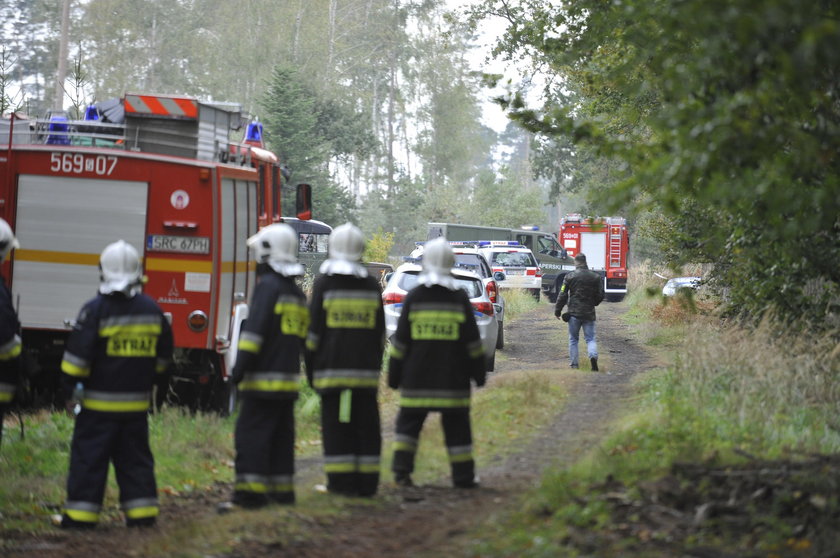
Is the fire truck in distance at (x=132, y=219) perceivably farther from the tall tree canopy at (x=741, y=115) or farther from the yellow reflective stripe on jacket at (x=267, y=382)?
the yellow reflective stripe on jacket at (x=267, y=382)

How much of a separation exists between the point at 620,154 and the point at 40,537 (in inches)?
172

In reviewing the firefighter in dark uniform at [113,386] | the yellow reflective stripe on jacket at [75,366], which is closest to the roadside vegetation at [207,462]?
the firefighter in dark uniform at [113,386]

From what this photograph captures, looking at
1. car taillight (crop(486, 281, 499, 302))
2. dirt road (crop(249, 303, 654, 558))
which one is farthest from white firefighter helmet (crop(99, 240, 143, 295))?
car taillight (crop(486, 281, 499, 302))

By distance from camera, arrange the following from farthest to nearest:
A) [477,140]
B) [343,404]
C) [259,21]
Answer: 1. [477,140]
2. [259,21]
3. [343,404]

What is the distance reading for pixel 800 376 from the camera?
35.8ft

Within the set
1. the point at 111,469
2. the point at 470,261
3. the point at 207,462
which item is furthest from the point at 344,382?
the point at 470,261

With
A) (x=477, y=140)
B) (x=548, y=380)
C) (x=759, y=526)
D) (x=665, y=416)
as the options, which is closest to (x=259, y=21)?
(x=477, y=140)

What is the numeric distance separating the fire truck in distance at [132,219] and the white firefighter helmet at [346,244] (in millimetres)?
3377

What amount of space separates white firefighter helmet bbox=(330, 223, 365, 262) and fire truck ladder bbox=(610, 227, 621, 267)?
33470mm

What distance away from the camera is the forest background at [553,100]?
5371mm

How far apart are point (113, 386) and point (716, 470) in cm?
400

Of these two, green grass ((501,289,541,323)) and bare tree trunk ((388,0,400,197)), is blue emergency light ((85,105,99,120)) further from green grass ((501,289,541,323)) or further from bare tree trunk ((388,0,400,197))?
bare tree trunk ((388,0,400,197))

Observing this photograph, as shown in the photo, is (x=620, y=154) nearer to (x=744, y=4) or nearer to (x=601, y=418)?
(x=744, y=4)

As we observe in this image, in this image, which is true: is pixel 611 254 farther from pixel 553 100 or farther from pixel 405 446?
pixel 405 446
